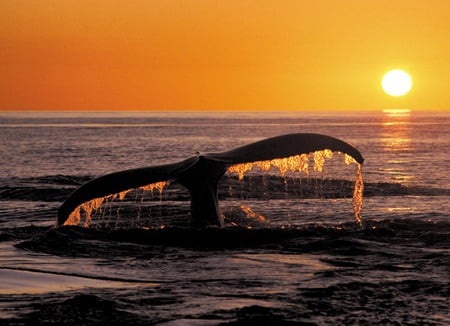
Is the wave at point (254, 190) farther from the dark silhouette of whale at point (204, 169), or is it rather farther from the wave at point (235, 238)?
the dark silhouette of whale at point (204, 169)

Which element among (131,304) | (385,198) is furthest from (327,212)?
(131,304)

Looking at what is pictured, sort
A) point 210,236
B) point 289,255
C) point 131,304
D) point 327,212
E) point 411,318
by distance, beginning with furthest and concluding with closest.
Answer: point 327,212
point 210,236
point 289,255
point 131,304
point 411,318

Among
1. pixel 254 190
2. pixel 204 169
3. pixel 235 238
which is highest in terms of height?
pixel 204 169

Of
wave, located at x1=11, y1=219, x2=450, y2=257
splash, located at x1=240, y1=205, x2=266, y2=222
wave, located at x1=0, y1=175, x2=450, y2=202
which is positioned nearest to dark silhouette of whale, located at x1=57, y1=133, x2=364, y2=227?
wave, located at x1=11, y1=219, x2=450, y2=257

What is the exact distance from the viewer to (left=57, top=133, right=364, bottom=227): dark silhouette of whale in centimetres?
1020

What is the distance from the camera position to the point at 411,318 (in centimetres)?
739

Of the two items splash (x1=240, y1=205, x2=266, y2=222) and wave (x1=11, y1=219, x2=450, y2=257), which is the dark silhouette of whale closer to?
wave (x1=11, y1=219, x2=450, y2=257)

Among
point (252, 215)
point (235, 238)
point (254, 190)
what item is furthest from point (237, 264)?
point (254, 190)

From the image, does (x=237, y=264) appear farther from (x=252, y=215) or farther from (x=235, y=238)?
(x=252, y=215)

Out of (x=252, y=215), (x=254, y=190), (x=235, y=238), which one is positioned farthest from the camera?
(x=254, y=190)

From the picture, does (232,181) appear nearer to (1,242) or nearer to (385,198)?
(385,198)

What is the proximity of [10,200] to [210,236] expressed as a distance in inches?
335

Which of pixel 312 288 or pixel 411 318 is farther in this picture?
pixel 312 288

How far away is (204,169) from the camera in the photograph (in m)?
11.0
